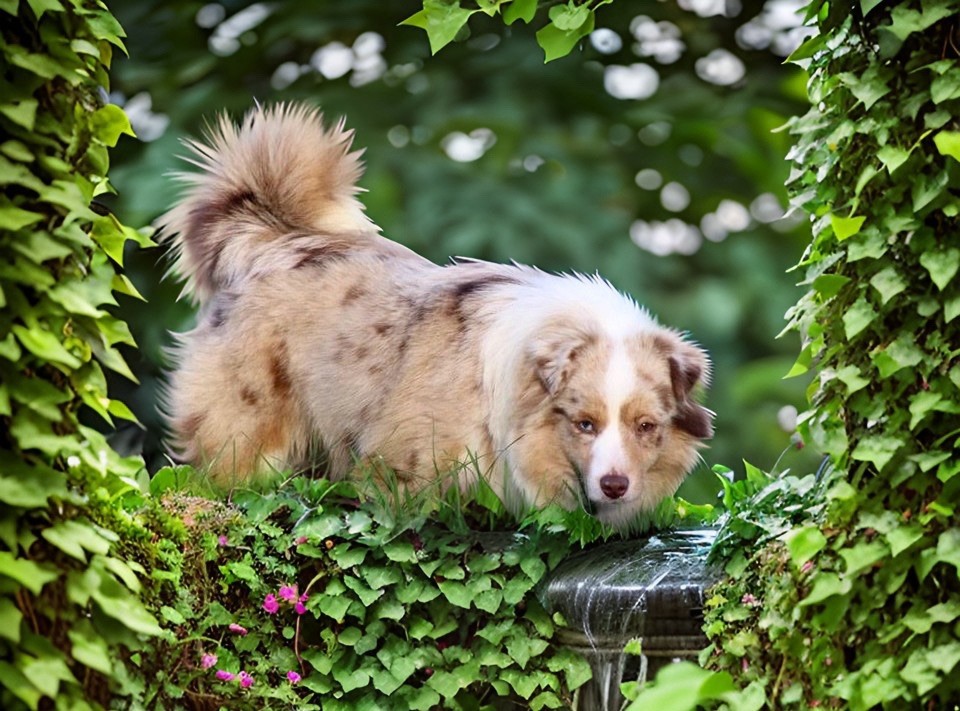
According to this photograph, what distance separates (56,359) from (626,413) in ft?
5.28

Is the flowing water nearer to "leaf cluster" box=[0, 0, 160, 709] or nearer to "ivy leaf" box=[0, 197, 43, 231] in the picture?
"leaf cluster" box=[0, 0, 160, 709]

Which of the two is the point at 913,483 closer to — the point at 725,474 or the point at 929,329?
the point at 929,329

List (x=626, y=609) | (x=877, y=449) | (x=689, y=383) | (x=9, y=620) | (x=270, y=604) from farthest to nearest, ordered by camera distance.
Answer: (x=689, y=383) < (x=270, y=604) < (x=626, y=609) < (x=877, y=449) < (x=9, y=620)

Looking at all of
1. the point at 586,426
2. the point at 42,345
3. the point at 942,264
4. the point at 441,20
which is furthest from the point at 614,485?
the point at 42,345

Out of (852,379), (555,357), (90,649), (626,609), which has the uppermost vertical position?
(852,379)

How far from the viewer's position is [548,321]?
368cm

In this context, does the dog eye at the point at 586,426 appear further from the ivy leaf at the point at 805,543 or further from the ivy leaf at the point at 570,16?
the ivy leaf at the point at 570,16

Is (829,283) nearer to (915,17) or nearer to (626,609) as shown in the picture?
(915,17)

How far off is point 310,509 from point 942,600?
1.65m

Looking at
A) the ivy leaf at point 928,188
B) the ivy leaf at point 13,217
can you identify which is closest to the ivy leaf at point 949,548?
the ivy leaf at point 928,188

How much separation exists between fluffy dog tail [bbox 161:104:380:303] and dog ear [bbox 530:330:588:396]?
0.89 meters

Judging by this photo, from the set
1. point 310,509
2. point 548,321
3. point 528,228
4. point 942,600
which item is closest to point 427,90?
point 528,228

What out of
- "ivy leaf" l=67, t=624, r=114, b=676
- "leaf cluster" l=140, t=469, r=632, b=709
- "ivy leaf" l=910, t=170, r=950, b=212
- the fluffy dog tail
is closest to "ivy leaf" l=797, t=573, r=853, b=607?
"ivy leaf" l=910, t=170, r=950, b=212

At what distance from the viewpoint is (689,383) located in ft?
12.1
